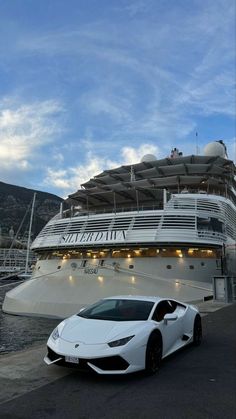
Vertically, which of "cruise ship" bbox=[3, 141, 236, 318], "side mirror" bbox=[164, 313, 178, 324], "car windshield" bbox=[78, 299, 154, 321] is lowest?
"side mirror" bbox=[164, 313, 178, 324]

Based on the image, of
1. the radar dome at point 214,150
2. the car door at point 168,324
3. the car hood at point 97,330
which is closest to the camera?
the car hood at point 97,330

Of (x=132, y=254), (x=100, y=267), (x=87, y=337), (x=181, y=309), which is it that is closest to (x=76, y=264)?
(x=100, y=267)

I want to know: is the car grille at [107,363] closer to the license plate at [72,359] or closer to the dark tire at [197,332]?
the license plate at [72,359]

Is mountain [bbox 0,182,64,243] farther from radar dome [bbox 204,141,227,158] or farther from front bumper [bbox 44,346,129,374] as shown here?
front bumper [bbox 44,346,129,374]

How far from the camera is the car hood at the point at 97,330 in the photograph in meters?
5.95

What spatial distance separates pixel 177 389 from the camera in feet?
18.2

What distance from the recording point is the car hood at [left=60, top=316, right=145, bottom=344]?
595 centimetres

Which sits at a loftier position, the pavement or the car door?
the car door

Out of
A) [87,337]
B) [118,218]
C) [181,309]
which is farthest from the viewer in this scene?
[118,218]

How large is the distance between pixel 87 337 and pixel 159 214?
50.9ft

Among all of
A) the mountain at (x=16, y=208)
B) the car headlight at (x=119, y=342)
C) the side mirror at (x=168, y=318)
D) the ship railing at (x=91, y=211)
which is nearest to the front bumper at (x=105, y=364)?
the car headlight at (x=119, y=342)

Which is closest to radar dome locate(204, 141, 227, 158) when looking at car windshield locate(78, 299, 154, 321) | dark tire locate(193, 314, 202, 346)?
dark tire locate(193, 314, 202, 346)

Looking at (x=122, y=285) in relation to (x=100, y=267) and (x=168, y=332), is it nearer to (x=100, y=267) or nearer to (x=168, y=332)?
(x=100, y=267)

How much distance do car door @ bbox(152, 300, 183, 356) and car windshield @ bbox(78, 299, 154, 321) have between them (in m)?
0.21
